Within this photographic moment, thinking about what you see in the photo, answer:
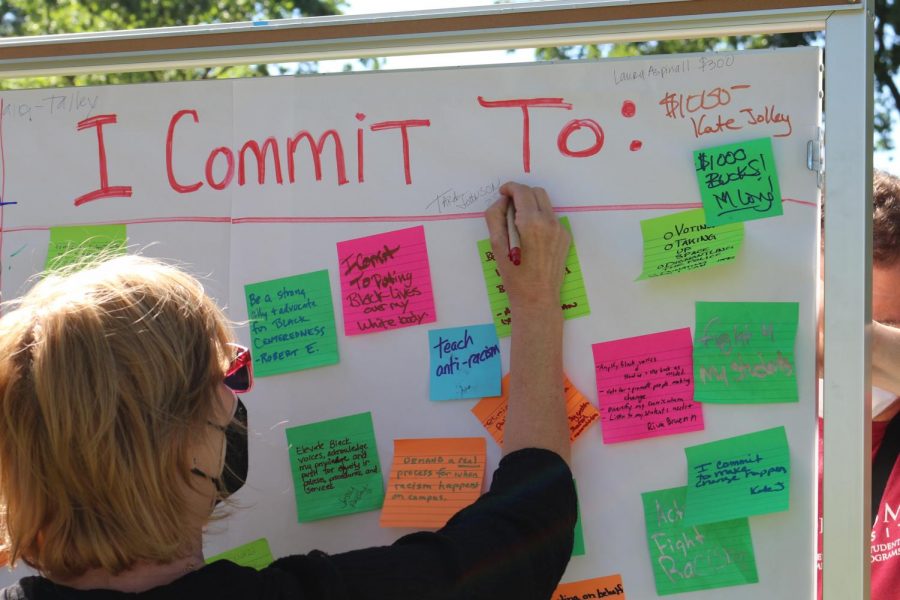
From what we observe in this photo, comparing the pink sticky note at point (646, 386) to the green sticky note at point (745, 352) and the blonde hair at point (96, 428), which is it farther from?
the blonde hair at point (96, 428)

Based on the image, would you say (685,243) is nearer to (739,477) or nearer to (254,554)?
(739,477)

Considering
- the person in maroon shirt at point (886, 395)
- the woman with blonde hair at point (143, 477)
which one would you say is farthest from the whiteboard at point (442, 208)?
the woman with blonde hair at point (143, 477)

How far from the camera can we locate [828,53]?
1.77 meters

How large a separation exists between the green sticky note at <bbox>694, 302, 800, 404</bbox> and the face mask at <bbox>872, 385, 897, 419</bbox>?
16.5 inches

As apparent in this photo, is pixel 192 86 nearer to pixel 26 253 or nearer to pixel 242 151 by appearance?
pixel 242 151

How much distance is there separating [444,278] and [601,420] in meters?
0.45

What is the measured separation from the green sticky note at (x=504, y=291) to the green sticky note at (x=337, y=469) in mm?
373

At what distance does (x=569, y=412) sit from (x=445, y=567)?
576 mm

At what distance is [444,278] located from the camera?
6.64ft

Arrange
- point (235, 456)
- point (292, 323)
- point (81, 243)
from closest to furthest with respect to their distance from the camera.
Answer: point (235, 456) < point (292, 323) < point (81, 243)

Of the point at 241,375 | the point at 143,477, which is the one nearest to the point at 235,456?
the point at 241,375

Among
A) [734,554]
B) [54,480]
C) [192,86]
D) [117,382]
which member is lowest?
[734,554]

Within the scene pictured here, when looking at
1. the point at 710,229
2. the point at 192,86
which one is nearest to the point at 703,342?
the point at 710,229

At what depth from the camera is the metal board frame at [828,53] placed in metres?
1.74
